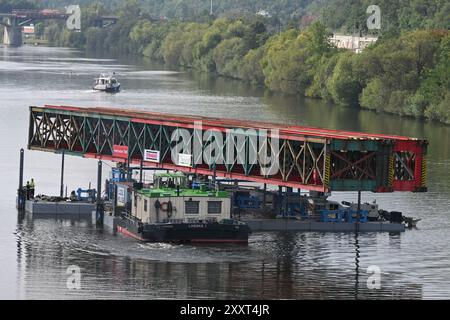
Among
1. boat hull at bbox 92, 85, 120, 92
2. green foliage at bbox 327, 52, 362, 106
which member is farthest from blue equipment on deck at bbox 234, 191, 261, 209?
boat hull at bbox 92, 85, 120, 92

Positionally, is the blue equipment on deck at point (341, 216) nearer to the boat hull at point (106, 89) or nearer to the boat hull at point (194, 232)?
the boat hull at point (194, 232)

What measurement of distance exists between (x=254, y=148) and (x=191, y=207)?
642 centimetres

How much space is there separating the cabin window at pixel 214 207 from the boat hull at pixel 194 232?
2.72 feet

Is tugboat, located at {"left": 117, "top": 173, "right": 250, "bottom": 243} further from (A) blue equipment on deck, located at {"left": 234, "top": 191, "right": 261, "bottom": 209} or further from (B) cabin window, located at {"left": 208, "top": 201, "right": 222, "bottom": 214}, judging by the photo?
(A) blue equipment on deck, located at {"left": 234, "top": 191, "right": 261, "bottom": 209}

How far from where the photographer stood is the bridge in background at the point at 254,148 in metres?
78.9

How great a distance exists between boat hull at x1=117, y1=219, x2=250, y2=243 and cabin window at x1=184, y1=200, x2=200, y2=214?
0.82 m

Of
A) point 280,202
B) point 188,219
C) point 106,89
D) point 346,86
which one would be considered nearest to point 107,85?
point 106,89

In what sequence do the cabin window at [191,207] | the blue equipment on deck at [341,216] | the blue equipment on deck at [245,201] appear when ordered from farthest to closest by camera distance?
the blue equipment on deck at [245,201] → the blue equipment on deck at [341,216] → the cabin window at [191,207]

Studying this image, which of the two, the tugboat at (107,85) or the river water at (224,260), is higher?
the tugboat at (107,85)

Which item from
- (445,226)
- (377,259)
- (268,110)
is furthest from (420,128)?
(377,259)

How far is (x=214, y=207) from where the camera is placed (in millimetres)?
A: 77188

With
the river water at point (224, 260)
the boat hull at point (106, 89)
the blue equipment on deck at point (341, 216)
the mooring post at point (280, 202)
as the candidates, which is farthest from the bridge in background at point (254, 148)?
the boat hull at point (106, 89)

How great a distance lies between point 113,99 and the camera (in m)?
170

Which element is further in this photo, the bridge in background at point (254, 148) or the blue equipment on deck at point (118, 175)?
the blue equipment on deck at point (118, 175)
